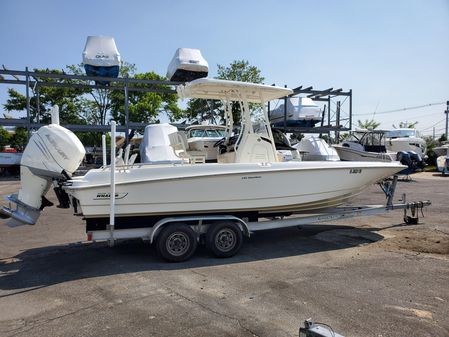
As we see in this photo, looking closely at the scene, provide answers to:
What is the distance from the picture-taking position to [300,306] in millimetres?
3936

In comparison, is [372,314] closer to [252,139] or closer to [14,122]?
[252,139]

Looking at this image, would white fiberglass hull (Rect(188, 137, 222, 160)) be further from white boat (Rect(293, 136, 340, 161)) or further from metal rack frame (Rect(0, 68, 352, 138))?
metal rack frame (Rect(0, 68, 352, 138))

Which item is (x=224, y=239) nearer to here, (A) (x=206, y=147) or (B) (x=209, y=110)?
(A) (x=206, y=147)

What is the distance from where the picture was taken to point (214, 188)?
5758 mm

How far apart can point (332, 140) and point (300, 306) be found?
21.2 meters

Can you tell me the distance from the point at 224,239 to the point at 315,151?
3827mm

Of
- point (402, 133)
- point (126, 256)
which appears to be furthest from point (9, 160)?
point (402, 133)

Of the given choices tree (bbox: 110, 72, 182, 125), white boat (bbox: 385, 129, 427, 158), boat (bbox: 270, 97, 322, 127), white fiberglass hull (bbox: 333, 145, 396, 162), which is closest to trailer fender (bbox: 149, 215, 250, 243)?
white fiberglass hull (bbox: 333, 145, 396, 162)

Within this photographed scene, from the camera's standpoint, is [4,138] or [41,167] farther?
[4,138]

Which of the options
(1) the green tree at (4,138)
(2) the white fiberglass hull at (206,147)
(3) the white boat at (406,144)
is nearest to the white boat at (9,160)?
(1) the green tree at (4,138)

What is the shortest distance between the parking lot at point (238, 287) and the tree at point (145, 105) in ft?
81.3

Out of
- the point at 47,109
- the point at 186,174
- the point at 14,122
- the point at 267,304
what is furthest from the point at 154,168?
the point at 47,109

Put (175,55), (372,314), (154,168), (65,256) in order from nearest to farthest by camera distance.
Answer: (372,314)
(154,168)
(65,256)
(175,55)

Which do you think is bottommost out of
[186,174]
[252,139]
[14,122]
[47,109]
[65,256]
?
[65,256]
